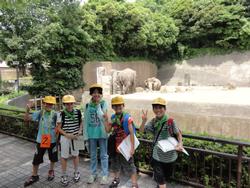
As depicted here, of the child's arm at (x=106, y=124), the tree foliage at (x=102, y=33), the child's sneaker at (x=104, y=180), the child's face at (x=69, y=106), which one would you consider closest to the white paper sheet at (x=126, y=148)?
the child's arm at (x=106, y=124)

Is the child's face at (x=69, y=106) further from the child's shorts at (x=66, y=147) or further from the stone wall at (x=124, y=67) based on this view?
the stone wall at (x=124, y=67)

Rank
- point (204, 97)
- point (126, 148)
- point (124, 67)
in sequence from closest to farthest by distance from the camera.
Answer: point (126, 148) < point (204, 97) < point (124, 67)

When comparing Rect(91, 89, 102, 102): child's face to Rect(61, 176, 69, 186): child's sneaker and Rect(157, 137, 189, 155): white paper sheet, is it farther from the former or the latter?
Rect(61, 176, 69, 186): child's sneaker

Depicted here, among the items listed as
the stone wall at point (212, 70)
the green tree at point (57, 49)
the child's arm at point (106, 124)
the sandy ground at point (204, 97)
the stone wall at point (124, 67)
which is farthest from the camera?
the stone wall at point (212, 70)

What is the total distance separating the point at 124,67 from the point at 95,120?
13.8m

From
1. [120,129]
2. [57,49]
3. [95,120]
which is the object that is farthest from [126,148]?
[57,49]

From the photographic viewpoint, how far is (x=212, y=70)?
19.3 m

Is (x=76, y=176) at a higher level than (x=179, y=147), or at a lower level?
lower

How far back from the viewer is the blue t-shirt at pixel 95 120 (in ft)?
11.6

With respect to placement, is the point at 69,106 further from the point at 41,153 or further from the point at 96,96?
the point at 41,153

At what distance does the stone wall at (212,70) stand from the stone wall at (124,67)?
161cm

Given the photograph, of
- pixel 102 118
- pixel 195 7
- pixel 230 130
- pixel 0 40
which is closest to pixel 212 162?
pixel 102 118

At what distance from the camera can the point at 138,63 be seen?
18344 millimetres

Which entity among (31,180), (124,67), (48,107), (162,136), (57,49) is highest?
(57,49)
